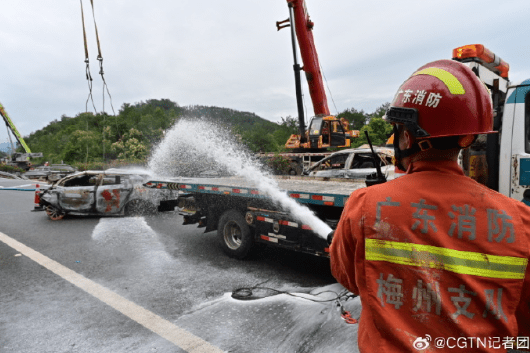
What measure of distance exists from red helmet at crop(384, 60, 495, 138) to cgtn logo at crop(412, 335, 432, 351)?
2.24ft

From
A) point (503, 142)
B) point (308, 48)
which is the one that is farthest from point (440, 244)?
point (308, 48)

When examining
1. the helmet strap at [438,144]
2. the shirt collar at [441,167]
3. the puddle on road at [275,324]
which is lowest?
the puddle on road at [275,324]

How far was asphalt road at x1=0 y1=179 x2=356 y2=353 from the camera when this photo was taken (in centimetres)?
357

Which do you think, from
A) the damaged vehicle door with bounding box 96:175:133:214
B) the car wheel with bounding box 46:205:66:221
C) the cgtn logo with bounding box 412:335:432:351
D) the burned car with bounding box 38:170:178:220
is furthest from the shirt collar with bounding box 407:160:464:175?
the car wheel with bounding box 46:205:66:221

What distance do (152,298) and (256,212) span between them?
6.49 ft

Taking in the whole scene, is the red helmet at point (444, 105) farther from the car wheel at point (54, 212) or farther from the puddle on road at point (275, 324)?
the car wheel at point (54, 212)

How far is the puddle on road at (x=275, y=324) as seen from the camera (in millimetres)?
3395

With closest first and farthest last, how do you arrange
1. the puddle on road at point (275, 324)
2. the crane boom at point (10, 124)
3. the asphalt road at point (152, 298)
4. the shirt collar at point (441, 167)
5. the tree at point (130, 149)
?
the shirt collar at point (441, 167), the puddle on road at point (275, 324), the asphalt road at point (152, 298), the tree at point (130, 149), the crane boom at point (10, 124)

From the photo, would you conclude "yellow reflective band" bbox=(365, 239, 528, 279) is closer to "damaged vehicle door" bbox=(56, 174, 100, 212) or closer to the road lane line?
the road lane line

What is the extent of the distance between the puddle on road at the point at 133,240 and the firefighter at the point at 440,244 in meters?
5.31

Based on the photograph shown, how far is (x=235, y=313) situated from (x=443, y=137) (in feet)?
11.3

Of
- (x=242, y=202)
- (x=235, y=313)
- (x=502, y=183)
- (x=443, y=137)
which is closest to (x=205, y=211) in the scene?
(x=242, y=202)

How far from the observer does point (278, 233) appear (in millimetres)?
5426

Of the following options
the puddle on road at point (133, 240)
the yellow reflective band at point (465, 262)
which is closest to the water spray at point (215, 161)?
the puddle on road at point (133, 240)
